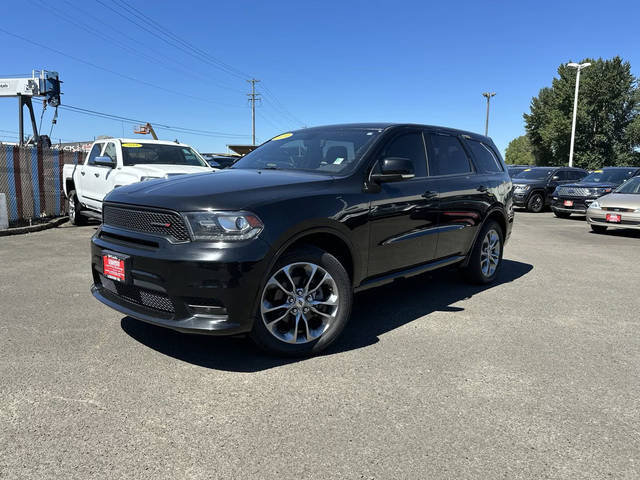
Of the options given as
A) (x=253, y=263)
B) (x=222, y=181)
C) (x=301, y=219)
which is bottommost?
(x=253, y=263)

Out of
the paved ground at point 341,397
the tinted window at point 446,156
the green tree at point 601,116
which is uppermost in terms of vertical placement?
the green tree at point 601,116

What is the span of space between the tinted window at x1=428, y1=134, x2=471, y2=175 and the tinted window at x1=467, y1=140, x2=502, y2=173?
0.94 feet

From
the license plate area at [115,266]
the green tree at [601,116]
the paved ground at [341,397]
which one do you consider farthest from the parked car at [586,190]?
the green tree at [601,116]

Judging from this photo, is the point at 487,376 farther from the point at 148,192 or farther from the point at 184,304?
the point at 148,192

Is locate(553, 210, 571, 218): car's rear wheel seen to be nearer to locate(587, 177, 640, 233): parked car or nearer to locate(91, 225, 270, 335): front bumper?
locate(587, 177, 640, 233): parked car

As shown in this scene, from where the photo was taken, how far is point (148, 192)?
11.4ft

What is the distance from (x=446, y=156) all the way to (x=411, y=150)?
0.69 m

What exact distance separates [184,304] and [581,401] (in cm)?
252

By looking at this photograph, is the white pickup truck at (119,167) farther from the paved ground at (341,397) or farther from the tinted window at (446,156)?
the tinted window at (446,156)

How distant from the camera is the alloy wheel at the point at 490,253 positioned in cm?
578

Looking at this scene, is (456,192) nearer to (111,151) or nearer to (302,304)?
(302,304)

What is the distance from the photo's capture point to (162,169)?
336 inches

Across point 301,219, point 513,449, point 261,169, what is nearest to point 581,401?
point 513,449

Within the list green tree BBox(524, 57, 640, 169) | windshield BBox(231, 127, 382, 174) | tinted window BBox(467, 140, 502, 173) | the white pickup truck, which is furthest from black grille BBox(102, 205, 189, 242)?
green tree BBox(524, 57, 640, 169)
